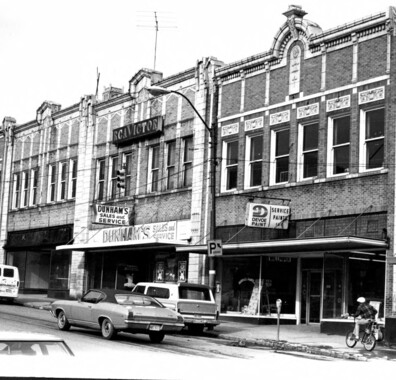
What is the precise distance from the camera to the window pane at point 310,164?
81.9ft

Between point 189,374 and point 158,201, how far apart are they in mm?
30226

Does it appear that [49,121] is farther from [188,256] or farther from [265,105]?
[265,105]

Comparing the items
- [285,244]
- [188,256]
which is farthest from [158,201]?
[285,244]

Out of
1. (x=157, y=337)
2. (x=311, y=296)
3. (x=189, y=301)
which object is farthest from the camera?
(x=311, y=296)

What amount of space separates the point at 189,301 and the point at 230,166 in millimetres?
8653

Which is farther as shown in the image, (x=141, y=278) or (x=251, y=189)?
(x=141, y=278)

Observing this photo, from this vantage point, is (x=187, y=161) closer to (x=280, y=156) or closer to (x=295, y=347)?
(x=280, y=156)

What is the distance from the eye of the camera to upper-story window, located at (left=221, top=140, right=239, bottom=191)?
28.6m

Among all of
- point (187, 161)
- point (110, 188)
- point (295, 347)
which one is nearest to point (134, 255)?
point (110, 188)

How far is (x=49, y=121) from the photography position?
42125 millimetres

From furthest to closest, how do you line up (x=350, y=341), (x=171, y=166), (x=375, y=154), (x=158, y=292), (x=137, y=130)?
1. (x=137, y=130)
2. (x=171, y=166)
3. (x=375, y=154)
4. (x=158, y=292)
5. (x=350, y=341)

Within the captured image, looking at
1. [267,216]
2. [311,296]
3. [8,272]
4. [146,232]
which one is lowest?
[311,296]

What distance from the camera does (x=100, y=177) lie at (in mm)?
37094

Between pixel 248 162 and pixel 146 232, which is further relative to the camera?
pixel 146 232
